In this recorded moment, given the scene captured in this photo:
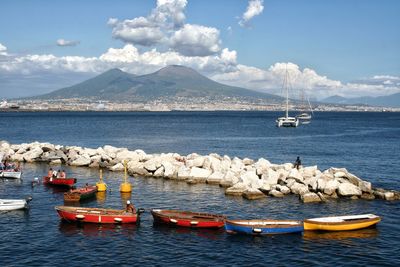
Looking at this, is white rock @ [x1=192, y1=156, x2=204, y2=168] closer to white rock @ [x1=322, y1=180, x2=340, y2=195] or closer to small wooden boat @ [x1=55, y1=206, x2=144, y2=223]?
white rock @ [x1=322, y1=180, x2=340, y2=195]

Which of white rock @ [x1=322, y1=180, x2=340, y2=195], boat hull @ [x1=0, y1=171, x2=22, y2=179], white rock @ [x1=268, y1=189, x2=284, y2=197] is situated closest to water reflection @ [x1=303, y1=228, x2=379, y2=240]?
white rock @ [x1=322, y1=180, x2=340, y2=195]

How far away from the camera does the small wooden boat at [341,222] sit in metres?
35.0

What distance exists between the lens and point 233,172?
54.1 m

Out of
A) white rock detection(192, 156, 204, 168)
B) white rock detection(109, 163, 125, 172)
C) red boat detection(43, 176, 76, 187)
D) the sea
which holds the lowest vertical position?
the sea

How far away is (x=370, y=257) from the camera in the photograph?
1187 inches

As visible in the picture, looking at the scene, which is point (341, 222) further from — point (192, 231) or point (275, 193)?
point (192, 231)

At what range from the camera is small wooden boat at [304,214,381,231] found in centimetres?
3500

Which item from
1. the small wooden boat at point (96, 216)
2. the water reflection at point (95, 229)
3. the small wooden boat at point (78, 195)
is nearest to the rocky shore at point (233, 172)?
the small wooden boat at point (78, 195)

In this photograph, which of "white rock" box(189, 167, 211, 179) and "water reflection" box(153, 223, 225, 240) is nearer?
"water reflection" box(153, 223, 225, 240)

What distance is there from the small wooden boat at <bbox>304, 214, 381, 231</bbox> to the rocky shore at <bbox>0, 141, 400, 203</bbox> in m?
7.14

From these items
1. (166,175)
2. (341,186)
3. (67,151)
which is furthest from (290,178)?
(67,151)

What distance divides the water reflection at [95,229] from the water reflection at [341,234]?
45.7 ft

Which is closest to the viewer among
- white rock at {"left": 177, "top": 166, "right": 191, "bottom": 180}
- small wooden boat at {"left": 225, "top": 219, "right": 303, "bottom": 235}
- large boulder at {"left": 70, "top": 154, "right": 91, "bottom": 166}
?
small wooden boat at {"left": 225, "top": 219, "right": 303, "bottom": 235}

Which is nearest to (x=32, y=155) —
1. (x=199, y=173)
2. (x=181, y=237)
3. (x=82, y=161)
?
(x=82, y=161)
